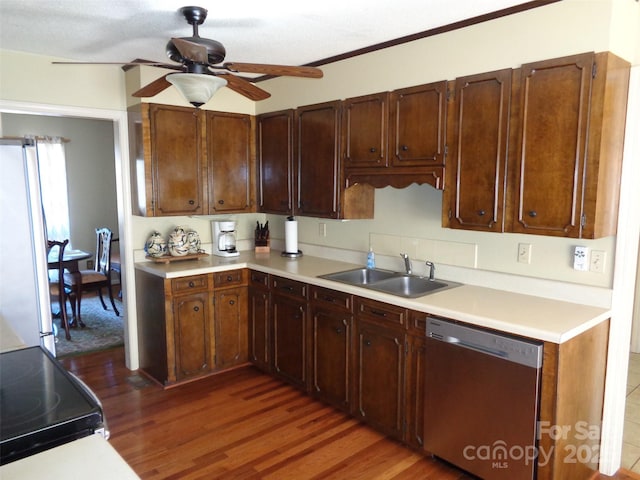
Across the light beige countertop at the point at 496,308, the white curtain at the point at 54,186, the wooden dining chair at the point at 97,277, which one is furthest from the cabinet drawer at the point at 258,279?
the white curtain at the point at 54,186

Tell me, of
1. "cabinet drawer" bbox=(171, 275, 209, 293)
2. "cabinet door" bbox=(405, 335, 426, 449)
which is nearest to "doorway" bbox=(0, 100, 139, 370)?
"cabinet drawer" bbox=(171, 275, 209, 293)

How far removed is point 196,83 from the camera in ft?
6.56

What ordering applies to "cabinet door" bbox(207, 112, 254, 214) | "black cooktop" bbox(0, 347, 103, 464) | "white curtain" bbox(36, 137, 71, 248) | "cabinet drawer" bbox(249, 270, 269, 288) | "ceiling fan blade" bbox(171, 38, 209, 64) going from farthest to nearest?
"white curtain" bbox(36, 137, 71, 248), "cabinet door" bbox(207, 112, 254, 214), "cabinet drawer" bbox(249, 270, 269, 288), "ceiling fan blade" bbox(171, 38, 209, 64), "black cooktop" bbox(0, 347, 103, 464)

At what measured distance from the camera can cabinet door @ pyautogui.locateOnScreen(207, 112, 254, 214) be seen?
3.88m

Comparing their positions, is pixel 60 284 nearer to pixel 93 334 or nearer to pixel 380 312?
pixel 93 334

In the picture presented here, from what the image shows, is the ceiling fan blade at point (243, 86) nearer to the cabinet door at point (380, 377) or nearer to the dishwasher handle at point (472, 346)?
the cabinet door at point (380, 377)

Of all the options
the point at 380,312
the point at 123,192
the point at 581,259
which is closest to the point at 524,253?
the point at 581,259

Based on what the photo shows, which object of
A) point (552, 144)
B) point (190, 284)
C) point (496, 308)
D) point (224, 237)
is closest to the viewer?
point (552, 144)

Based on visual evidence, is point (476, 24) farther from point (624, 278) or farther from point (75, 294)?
point (75, 294)

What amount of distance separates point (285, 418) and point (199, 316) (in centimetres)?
107

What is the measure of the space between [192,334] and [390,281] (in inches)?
62.8

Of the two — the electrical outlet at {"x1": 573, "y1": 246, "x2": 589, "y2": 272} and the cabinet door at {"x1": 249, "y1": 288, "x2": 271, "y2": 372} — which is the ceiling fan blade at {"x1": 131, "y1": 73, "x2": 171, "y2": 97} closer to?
the cabinet door at {"x1": 249, "y1": 288, "x2": 271, "y2": 372}

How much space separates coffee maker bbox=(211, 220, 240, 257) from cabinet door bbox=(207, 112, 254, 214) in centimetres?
13

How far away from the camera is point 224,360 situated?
149 inches
